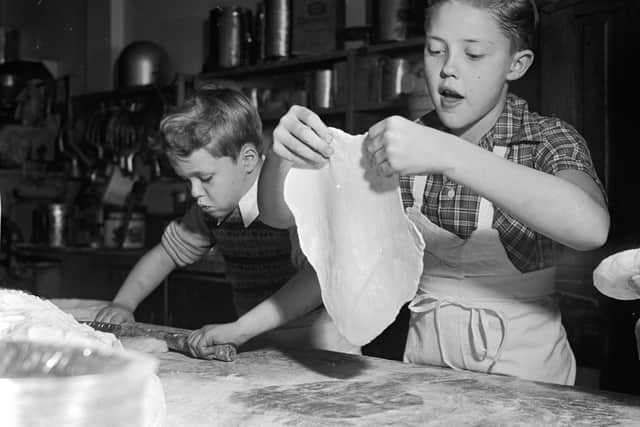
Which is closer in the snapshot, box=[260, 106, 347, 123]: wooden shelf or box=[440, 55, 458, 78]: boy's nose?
box=[440, 55, 458, 78]: boy's nose

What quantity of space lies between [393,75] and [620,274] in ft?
7.68

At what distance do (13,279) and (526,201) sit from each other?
394cm

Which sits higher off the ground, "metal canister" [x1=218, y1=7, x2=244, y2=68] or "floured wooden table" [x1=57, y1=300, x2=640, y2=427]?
"metal canister" [x1=218, y1=7, x2=244, y2=68]

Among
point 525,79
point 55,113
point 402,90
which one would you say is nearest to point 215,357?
point 525,79

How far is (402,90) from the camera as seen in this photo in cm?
317

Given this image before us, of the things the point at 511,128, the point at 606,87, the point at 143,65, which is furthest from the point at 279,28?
the point at 511,128

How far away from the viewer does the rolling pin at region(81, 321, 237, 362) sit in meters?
1.26

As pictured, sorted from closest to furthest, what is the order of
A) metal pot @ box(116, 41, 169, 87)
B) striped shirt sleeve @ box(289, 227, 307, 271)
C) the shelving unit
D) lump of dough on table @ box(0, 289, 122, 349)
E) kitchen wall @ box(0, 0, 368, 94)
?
1. lump of dough on table @ box(0, 289, 122, 349)
2. striped shirt sleeve @ box(289, 227, 307, 271)
3. the shelving unit
4. metal pot @ box(116, 41, 169, 87)
5. kitchen wall @ box(0, 0, 368, 94)

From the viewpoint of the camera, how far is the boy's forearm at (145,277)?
1.88 m

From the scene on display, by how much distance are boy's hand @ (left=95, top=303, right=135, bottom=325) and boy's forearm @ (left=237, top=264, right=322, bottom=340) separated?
1.45ft

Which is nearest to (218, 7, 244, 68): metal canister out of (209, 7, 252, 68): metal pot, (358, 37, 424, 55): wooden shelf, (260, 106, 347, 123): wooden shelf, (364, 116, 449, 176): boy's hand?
(209, 7, 252, 68): metal pot

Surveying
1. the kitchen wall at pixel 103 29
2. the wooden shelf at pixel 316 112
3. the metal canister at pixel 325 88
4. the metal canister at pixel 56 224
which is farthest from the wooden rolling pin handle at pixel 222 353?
the metal canister at pixel 56 224

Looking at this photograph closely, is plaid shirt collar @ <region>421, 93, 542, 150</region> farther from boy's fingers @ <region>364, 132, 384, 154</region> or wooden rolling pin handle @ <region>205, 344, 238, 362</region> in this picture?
wooden rolling pin handle @ <region>205, 344, 238, 362</region>

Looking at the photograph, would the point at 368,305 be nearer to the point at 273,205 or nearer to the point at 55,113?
the point at 273,205
